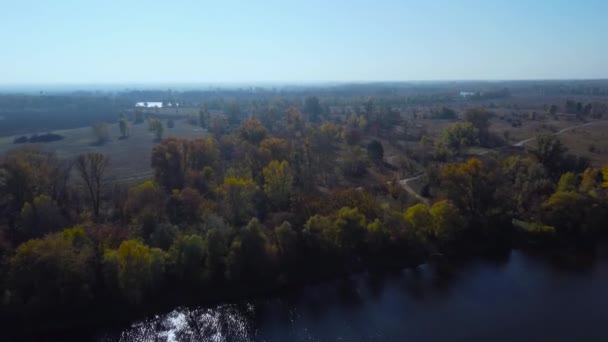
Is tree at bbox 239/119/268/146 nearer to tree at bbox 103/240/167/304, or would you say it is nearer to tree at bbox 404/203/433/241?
tree at bbox 404/203/433/241

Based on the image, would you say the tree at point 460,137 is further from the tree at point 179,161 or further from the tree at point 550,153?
the tree at point 179,161

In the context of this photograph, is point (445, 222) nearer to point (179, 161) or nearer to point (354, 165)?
point (354, 165)

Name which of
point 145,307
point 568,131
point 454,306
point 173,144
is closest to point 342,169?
point 173,144

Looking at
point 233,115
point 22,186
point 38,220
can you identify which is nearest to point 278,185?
point 38,220

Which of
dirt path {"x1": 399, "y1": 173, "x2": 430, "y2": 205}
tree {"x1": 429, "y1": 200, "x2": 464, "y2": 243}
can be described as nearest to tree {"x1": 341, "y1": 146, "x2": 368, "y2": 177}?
dirt path {"x1": 399, "y1": 173, "x2": 430, "y2": 205}

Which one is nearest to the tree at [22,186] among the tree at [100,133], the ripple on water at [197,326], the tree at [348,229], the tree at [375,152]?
the ripple on water at [197,326]

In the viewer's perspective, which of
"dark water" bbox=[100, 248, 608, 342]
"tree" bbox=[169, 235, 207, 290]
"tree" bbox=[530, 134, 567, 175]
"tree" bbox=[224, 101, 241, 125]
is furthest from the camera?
"tree" bbox=[224, 101, 241, 125]
